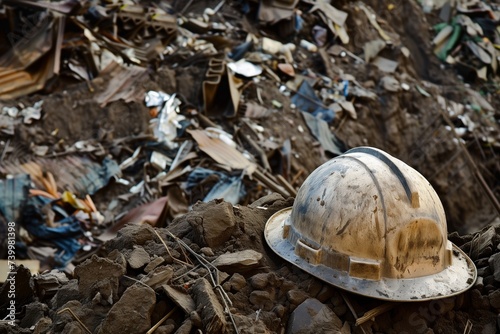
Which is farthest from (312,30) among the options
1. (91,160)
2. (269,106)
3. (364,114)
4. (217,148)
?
(91,160)

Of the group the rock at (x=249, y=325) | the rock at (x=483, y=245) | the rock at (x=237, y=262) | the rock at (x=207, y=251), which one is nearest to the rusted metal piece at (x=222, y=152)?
the rock at (x=483, y=245)

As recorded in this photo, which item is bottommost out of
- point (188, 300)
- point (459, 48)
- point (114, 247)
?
point (459, 48)

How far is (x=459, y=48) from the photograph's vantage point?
48.6 feet

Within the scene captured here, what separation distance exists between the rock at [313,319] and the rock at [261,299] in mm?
137

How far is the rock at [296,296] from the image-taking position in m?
3.25

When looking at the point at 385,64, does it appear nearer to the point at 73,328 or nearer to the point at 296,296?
the point at 296,296

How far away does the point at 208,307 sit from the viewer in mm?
2973

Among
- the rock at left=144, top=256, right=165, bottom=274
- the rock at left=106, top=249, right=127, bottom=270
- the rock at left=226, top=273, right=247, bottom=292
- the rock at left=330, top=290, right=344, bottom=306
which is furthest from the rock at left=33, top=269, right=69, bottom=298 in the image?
the rock at left=330, top=290, right=344, bottom=306

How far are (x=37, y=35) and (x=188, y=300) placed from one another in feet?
24.2

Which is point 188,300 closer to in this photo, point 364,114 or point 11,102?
point 11,102

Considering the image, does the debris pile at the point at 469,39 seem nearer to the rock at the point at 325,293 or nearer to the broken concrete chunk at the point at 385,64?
the broken concrete chunk at the point at 385,64

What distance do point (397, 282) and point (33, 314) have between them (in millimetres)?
1934

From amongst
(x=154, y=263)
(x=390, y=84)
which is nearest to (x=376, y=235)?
(x=154, y=263)

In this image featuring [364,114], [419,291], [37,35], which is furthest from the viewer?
[364,114]
